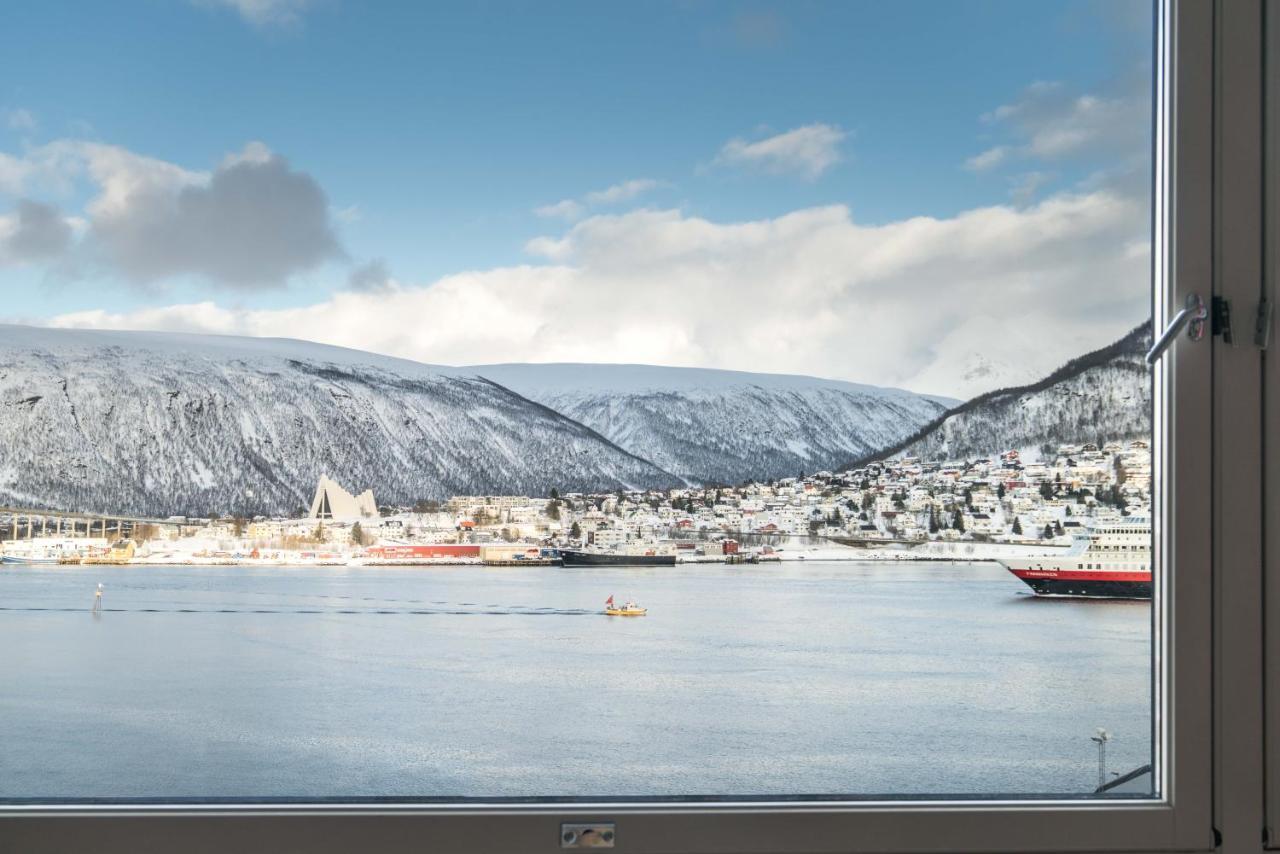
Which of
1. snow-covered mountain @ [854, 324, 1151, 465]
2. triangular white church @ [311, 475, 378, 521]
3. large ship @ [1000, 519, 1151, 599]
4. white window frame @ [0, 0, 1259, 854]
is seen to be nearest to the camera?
white window frame @ [0, 0, 1259, 854]

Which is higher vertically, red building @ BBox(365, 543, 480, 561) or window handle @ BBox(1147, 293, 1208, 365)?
window handle @ BBox(1147, 293, 1208, 365)

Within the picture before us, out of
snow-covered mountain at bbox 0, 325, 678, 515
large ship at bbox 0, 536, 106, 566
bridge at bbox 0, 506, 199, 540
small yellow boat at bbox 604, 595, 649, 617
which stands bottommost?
small yellow boat at bbox 604, 595, 649, 617

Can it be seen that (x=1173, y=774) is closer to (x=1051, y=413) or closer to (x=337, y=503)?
(x=1051, y=413)

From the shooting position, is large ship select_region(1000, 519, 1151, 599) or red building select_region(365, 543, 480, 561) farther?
red building select_region(365, 543, 480, 561)

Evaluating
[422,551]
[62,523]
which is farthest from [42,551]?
[422,551]

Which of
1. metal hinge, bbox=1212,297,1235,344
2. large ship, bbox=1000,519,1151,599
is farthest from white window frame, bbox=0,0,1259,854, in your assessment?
large ship, bbox=1000,519,1151,599

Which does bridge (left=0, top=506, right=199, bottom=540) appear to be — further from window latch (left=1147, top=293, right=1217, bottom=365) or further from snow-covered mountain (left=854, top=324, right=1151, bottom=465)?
window latch (left=1147, top=293, right=1217, bottom=365)
